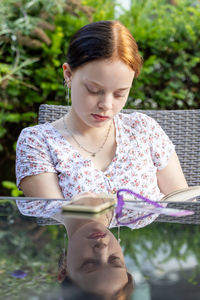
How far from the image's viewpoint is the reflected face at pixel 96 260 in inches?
24.7

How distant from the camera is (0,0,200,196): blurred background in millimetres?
3264

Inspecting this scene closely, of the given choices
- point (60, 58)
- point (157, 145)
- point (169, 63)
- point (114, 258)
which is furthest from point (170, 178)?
point (60, 58)

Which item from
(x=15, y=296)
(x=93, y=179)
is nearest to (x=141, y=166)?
(x=93, y=179)

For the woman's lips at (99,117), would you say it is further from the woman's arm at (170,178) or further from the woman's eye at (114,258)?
the woman's eye at (114,258)

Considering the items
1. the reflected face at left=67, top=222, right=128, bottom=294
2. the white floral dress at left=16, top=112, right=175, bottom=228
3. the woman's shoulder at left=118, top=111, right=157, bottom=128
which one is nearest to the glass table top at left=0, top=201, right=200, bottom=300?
the reflected face at left=67, top=222, right=128, bottom=294

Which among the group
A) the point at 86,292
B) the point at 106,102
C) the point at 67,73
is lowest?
the point at 86,292

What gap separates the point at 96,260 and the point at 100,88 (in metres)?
0.97

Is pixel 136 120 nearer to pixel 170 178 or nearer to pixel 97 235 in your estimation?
pixel 170 178

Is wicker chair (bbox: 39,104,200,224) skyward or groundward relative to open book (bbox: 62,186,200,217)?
skyward

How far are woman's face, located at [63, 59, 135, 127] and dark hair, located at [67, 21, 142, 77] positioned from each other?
29 millimetres

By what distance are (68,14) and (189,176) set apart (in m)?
1.94

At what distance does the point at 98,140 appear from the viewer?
1854 millimetres

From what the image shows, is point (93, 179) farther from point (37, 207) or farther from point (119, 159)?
point (37, 207)

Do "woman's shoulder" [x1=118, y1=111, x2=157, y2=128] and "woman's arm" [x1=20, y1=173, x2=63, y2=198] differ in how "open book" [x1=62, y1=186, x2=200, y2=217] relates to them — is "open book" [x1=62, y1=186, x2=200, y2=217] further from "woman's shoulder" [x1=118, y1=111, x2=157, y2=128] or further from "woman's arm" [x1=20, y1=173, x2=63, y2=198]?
"woman's shoulder" [x1=118, y1=111, x2=157, y2=128]
